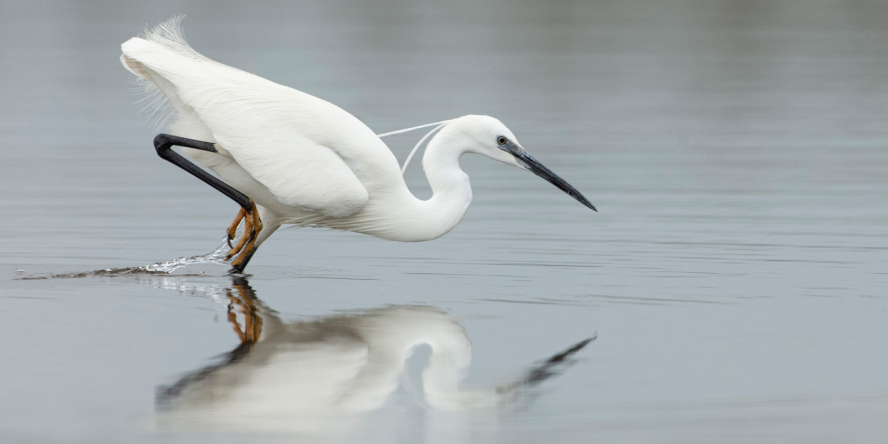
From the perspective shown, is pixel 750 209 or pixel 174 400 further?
pixel 750 209

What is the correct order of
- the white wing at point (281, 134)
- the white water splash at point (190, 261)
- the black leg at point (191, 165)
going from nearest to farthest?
1. the white wing at point (281, 134)
2. the black leg at point (191, 165)
3. the white water splash at point (190, 261)

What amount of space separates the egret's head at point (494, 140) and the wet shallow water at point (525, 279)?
2.52 ft

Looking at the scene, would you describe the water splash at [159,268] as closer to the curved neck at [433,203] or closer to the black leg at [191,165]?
the black leg at [191,165]

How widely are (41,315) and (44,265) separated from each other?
164 centimetres

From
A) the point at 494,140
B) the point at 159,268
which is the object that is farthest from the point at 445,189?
the point at 159,268

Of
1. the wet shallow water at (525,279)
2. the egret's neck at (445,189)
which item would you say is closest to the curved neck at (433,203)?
the egret's neck at (445,189)

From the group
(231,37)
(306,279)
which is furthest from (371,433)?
(231,37)

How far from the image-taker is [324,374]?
19.6 ft

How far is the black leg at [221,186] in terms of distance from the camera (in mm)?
8164

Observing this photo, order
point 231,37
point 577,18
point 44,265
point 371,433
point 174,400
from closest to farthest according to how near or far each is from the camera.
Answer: point 371,433 < point 174,400 < point 44,265 < point 231,37 < point 577,18

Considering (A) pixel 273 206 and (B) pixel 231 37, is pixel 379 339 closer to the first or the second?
(A) pixel 273 206

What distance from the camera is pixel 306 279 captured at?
8.39 metres

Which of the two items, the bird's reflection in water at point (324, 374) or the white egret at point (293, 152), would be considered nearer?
the bird's reflection in water at point (324, 374)

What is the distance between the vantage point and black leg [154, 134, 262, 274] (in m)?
8.16
